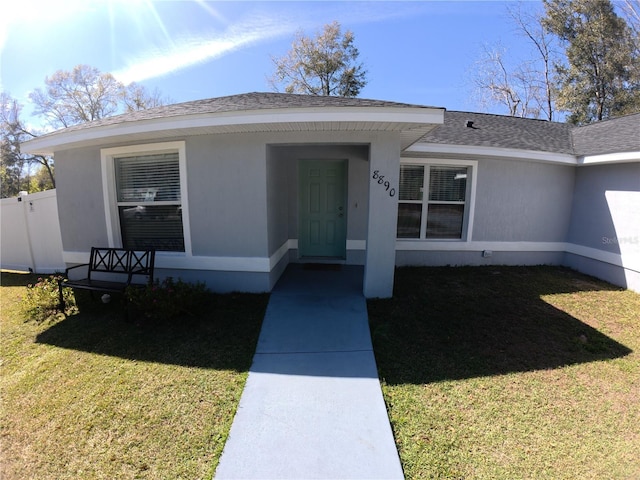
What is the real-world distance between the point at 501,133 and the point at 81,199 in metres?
9.77

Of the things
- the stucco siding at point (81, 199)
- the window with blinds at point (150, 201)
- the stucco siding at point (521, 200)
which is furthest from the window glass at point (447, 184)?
the stucco siding at point (81, 199)

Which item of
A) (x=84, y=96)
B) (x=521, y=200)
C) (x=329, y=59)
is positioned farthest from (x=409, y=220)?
(x=84, y=96)

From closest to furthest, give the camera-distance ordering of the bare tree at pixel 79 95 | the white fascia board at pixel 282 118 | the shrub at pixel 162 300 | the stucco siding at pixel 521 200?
the white fascia board at pixel 282 118 < the shrub at pixel 162 300 < the stucco siding at pixel 521 200 < the bare tree at pixel 79 95

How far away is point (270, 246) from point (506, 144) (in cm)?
587

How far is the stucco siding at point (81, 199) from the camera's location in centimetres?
548

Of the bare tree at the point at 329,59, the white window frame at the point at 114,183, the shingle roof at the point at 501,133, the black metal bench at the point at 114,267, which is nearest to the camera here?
the black metal bench at the point at 114,267

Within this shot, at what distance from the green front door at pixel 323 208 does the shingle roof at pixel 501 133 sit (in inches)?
80.3

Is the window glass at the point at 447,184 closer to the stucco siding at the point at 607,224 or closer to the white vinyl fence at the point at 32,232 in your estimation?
the stucco siding at the point at 607,224

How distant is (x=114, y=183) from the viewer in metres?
5.46

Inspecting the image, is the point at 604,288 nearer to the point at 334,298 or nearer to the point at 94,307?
the point at 334,298

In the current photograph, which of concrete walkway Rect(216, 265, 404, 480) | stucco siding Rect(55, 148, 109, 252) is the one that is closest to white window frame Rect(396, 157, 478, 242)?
concrete walkway Rect(216, 265, 404, 480)

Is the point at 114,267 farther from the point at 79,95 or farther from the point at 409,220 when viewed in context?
the point at 79,95

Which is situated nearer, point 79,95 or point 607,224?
point 607,224

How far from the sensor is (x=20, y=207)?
7.36 metres
